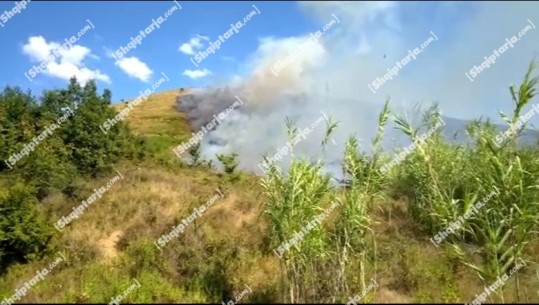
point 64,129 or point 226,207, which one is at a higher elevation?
point 64,129

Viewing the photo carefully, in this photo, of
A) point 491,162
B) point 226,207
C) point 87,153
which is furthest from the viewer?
point 87,153

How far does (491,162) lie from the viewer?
37.2ft

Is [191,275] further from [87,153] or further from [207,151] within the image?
[207,151]

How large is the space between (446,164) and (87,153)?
2396cm

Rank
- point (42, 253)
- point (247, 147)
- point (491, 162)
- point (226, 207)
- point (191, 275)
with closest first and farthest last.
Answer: point (491, 162)
point (191, 275)
point (42, 253)
point (226, 207)
point (247, 147)

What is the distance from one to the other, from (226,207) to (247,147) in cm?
3371

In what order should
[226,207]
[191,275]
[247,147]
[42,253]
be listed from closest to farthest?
[191,275], [42,253], [226,207], [247,147]

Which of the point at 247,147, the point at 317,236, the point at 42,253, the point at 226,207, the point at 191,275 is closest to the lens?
the point at 317,236

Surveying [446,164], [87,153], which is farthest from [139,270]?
[87,153]

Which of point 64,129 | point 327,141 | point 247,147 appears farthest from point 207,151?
point 327,141

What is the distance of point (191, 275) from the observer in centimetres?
1898

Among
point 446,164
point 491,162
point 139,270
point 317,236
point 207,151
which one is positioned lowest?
point 139,270

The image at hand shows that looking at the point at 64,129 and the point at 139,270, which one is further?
the point at 64,129

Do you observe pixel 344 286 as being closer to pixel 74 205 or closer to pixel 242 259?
pixel 242 259
